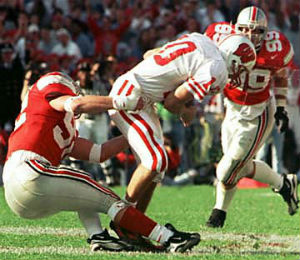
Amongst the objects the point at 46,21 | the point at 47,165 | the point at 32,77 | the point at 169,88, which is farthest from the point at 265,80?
the point at 46,21

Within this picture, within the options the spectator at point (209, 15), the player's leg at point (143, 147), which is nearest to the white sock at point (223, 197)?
the player's leg at point (143, 147)

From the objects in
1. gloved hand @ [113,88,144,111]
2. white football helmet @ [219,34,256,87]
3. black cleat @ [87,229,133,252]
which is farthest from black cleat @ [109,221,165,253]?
white football helmet @ [219,34,256,87]

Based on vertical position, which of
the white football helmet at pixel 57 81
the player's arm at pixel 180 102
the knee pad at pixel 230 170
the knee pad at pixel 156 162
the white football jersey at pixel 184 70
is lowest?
the knee pad at pixel 230 170

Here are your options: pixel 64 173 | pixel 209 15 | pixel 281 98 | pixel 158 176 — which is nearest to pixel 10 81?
pixel 209 15

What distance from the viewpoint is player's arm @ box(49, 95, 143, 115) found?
17.8 feet

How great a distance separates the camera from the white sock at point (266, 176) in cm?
819

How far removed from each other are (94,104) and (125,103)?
0.59 feet

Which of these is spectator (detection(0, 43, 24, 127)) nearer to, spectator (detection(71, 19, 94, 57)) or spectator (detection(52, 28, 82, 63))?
spectator (detection(52, 28, 82, 63))

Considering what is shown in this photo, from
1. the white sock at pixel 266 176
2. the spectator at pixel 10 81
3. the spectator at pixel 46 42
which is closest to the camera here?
the white sock at pixel 266 176

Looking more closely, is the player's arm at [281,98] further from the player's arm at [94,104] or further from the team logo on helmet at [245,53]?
the player's arm at [94,104]

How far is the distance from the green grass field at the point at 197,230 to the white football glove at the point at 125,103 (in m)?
0.87

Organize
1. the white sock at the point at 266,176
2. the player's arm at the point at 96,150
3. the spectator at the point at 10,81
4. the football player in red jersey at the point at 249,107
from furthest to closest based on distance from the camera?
1. the spectator at the point at 10,81
2. the white sock at the point at 266,176
3. the football player in red jersey at the point at 249,107
4. the player's arm at the point at 96,150

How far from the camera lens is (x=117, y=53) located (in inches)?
530

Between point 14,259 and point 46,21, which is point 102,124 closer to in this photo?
point 46,21
